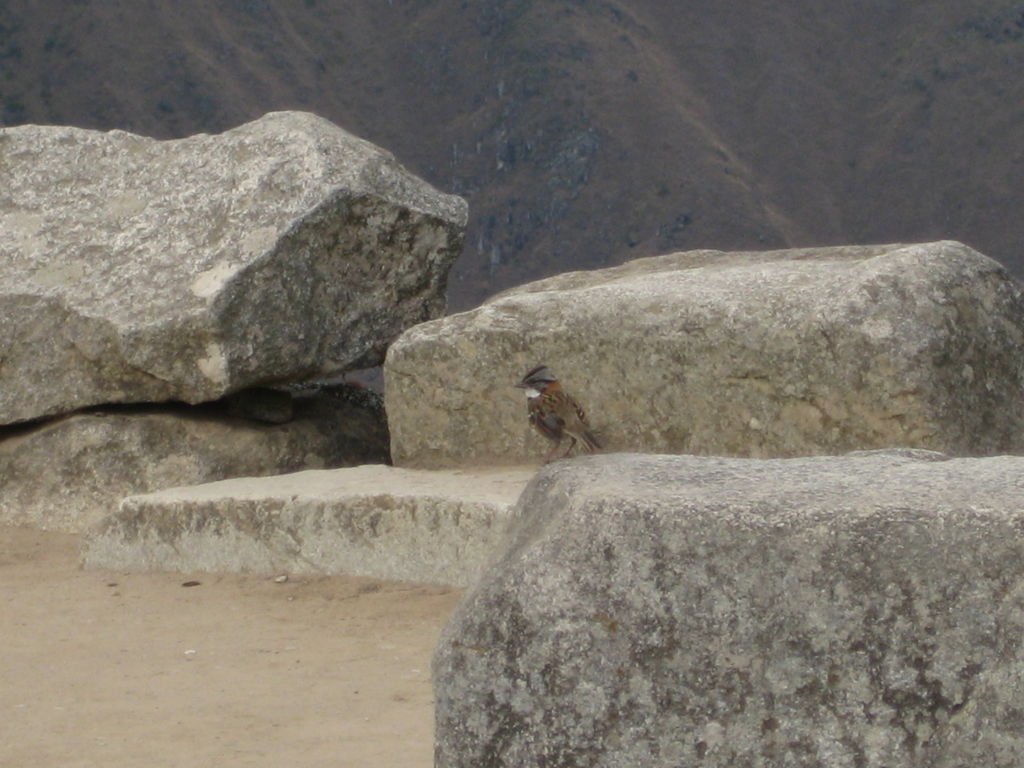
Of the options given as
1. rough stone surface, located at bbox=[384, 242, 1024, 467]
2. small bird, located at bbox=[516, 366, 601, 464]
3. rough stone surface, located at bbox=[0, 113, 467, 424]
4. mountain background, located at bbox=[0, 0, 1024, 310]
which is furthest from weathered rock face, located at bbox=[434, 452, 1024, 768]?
mountain background, located at bbox=[0, 0, 1024, 310]

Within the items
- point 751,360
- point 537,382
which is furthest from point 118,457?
point 751,360

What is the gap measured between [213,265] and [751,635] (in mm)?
5223

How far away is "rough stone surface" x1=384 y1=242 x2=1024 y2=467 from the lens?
6.28 m

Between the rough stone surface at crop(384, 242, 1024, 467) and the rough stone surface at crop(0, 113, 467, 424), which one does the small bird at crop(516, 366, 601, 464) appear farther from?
the rough stone surface at crop(0, 113, 467, 424)

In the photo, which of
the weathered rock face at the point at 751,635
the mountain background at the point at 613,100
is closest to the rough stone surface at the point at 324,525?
the weathered rock face at the point at 751,635

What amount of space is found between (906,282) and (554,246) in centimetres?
4137

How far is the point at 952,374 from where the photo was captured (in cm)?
633

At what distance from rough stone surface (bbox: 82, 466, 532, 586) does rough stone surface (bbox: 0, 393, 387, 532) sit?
86cm

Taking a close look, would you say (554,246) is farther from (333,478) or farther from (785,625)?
(785,625)

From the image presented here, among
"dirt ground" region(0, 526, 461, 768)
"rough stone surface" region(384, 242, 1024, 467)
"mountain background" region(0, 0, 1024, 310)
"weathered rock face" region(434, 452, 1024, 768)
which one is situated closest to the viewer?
"weathered rock face" region(434, 452, 1024, 768)

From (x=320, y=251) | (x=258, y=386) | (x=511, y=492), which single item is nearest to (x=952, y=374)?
(x=511, y=492)

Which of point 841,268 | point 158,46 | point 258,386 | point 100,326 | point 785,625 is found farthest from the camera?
point 158,46

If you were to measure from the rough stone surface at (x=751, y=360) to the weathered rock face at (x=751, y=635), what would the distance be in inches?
132

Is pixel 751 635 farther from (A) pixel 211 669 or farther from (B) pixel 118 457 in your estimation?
(B) pixel 118 457
